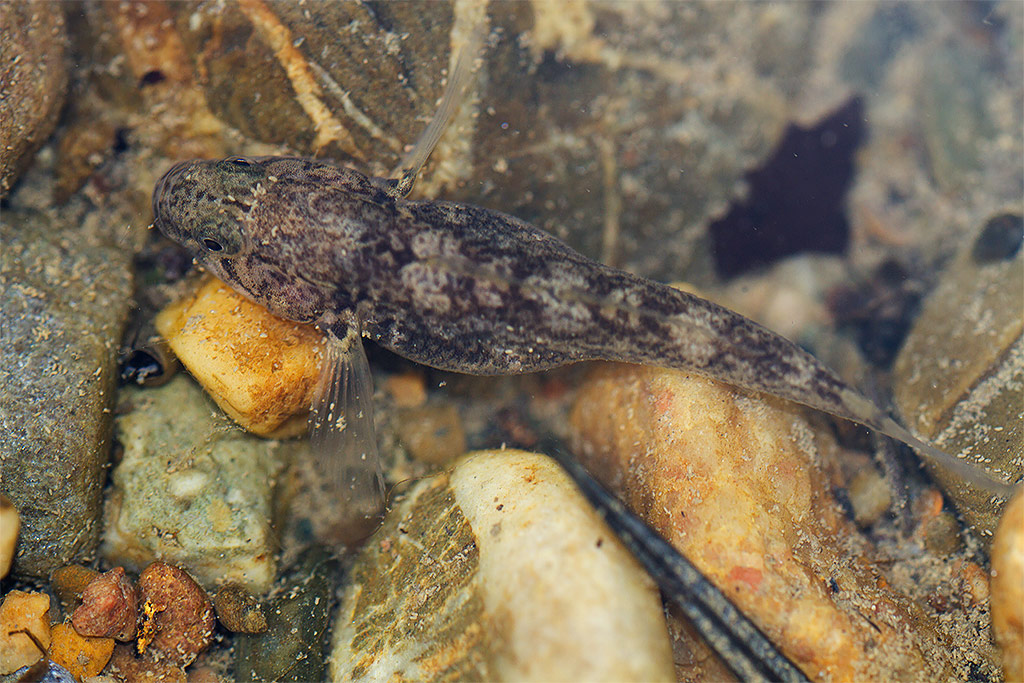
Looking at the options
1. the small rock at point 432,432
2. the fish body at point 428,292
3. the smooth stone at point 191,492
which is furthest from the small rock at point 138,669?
the small rock at point 432,432

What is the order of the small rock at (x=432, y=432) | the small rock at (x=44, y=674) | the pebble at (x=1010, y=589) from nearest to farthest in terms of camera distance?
the pebble at (x=1010, y=589) < the small rock at (x=44, y=674) < the small rock at (x=432, y=432)

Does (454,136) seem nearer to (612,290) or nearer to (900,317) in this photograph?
(612,290)

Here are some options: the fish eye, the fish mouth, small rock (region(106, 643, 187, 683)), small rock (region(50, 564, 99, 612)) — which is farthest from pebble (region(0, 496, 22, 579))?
the fish mouth

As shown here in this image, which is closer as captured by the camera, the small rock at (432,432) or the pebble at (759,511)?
the pebble at (759,511)

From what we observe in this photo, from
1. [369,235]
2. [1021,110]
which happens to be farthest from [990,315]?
[369,235]

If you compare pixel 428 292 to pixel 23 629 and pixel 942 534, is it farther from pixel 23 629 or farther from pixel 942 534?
pixel 942 534

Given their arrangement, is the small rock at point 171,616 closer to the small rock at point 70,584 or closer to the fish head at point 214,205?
the small rock at point 70,584

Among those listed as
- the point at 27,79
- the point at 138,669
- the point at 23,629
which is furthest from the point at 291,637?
the point at 27,79

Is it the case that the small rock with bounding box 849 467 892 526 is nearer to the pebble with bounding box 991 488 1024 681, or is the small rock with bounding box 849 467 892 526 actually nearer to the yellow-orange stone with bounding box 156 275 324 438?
the pebble with bounding box 991 488 1024 681
